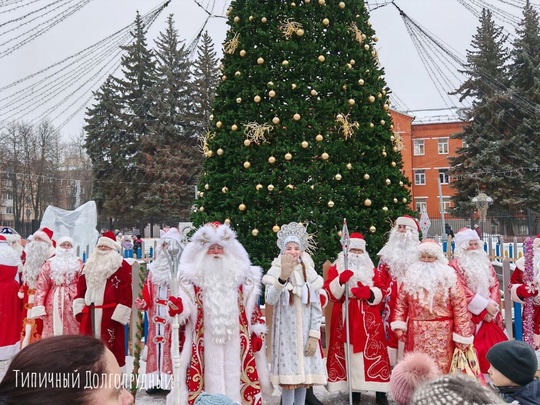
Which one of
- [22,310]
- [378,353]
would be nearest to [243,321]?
[378,353]

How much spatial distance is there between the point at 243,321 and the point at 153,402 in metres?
1.96

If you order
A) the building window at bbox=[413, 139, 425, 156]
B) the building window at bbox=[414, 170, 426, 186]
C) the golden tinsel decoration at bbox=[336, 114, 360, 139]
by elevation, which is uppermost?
the building window at bbox=[413, 139, 425, 156]

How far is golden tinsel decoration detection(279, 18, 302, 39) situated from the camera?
24.4 feet

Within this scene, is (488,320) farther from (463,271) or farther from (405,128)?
(405,128)

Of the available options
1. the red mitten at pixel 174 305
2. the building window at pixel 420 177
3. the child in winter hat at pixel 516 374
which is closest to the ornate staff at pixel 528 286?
the child in winter hat at pixel 516 374

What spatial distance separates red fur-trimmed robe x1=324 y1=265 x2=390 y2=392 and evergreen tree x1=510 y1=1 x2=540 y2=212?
27532 mm

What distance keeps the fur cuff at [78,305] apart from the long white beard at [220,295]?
2160 mm

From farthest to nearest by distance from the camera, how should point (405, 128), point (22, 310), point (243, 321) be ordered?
point (405, 128) → point (22, 310) → point (243, 321)

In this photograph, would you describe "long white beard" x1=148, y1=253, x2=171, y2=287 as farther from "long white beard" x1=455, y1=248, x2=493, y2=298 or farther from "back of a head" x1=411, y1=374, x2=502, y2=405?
"back of a head" x1=411, y1=374, x2=502, y2=405

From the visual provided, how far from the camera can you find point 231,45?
762cm

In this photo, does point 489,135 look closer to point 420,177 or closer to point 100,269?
point 420,177

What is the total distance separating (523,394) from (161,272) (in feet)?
15.3

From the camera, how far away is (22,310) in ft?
29.3

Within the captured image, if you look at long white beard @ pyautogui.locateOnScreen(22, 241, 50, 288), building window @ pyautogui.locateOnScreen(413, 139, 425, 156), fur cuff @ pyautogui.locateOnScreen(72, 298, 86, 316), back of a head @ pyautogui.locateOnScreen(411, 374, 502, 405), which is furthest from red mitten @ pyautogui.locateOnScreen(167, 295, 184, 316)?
building window @ pyautogui.locateOnScreen(413, 139, 425, 156)
